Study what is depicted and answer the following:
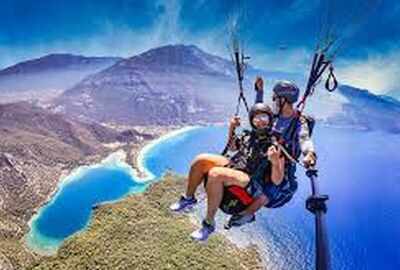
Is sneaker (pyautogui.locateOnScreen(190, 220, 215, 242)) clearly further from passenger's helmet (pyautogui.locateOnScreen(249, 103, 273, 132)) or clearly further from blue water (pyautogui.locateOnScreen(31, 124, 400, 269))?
blue water (pyautogui.locateOnScreen(31, 124, 400, 269))

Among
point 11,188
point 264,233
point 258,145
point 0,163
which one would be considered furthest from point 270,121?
point 0,163

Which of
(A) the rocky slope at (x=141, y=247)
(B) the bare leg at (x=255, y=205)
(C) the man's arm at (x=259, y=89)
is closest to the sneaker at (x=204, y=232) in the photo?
(B) the bare leg at (x=255, y=205)

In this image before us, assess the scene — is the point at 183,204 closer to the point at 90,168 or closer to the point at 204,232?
the point at 204,232

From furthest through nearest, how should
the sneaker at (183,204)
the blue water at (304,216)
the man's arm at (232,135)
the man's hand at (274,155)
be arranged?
the blue water at (304,216) < the man's arm at (232,135) < the sneaker at (183,204) < the man's hand at (274,155)

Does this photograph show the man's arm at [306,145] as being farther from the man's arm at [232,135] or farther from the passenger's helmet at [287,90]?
the man's arm at [232,135]

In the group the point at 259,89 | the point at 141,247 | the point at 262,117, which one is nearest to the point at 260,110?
the point at 262,117

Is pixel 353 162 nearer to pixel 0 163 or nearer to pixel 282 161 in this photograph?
pixel 0 163
